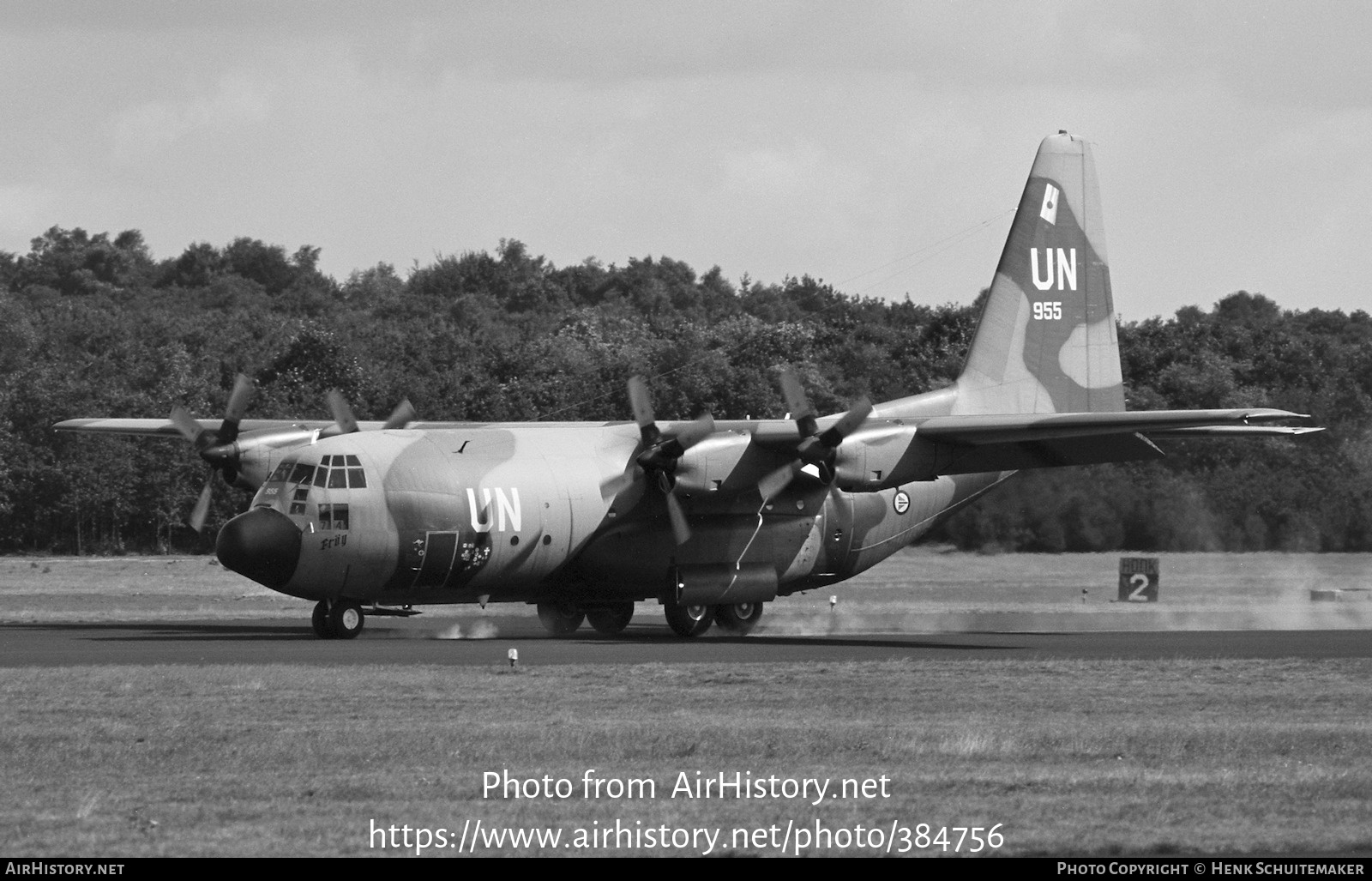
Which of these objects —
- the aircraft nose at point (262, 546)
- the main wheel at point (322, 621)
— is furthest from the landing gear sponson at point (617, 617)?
the aircraft nose at point (262, 546)

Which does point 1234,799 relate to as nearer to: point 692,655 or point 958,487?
point 692,655

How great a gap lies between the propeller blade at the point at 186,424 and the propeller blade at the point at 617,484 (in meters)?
7.56

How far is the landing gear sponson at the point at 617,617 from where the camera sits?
32.1 metres

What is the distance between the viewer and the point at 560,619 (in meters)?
33.0

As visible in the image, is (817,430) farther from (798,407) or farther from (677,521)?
(677,521)

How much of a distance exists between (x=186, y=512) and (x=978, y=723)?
163 ft

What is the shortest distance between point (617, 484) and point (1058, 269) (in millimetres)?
10758

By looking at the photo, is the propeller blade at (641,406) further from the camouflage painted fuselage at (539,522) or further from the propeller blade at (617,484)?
the propeller blade at (617,484)

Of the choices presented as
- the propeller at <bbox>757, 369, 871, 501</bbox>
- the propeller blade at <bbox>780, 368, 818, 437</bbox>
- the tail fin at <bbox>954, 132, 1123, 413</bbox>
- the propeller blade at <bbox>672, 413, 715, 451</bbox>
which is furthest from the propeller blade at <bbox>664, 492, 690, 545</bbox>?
the tail fin at <bbox>954, 132, 1123, 413</bbox>

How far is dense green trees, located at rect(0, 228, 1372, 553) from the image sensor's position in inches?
1764

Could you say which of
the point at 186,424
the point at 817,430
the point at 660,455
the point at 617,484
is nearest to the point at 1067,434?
the point at 817,430

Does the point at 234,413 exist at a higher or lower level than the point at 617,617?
higher

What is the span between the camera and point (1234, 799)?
14.4m

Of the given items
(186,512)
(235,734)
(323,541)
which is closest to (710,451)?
(323,541)
